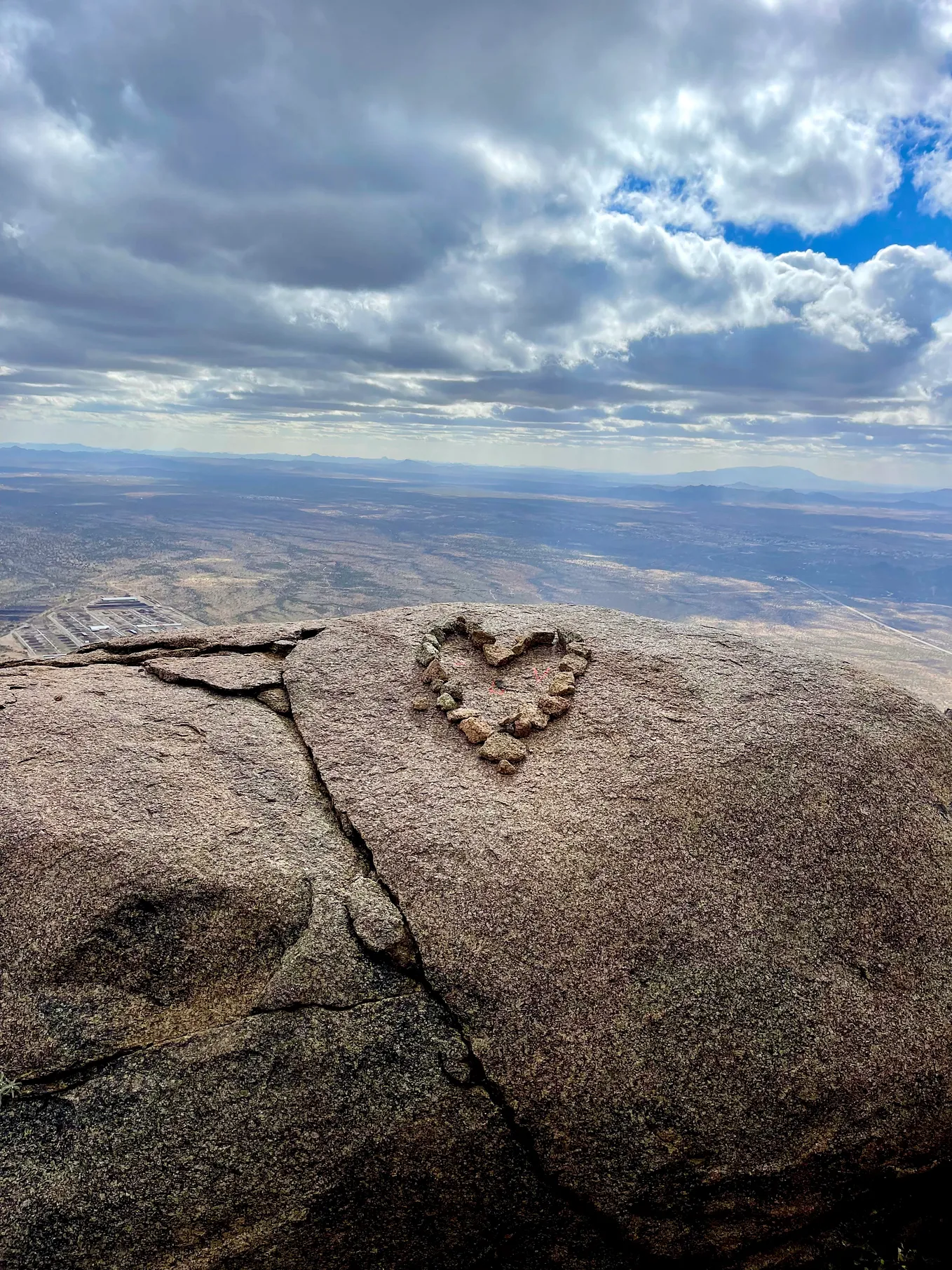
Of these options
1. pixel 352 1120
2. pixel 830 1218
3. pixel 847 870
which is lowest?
pixel 830 1218

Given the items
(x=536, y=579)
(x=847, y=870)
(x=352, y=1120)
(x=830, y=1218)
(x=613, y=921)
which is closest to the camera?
(x=352, y=1120)

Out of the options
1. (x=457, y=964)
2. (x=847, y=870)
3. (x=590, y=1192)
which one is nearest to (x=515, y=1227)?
(x=590, y=1192)

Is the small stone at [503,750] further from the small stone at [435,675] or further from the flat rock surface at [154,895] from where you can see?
the flat rock surface at [154,895]

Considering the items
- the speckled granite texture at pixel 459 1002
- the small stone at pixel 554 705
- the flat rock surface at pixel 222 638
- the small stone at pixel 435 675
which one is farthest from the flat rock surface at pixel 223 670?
the small stone at pixel 554 705

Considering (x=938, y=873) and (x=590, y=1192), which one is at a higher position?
(x=938, y=873)

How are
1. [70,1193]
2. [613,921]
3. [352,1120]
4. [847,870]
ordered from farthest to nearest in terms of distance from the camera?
1. [847,870]
2. [613,921]
3. [352,1120]
4. [70,1193]

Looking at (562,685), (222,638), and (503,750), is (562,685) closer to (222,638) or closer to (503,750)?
(503,750)

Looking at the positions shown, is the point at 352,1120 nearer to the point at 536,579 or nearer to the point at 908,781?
the point at 908,781
